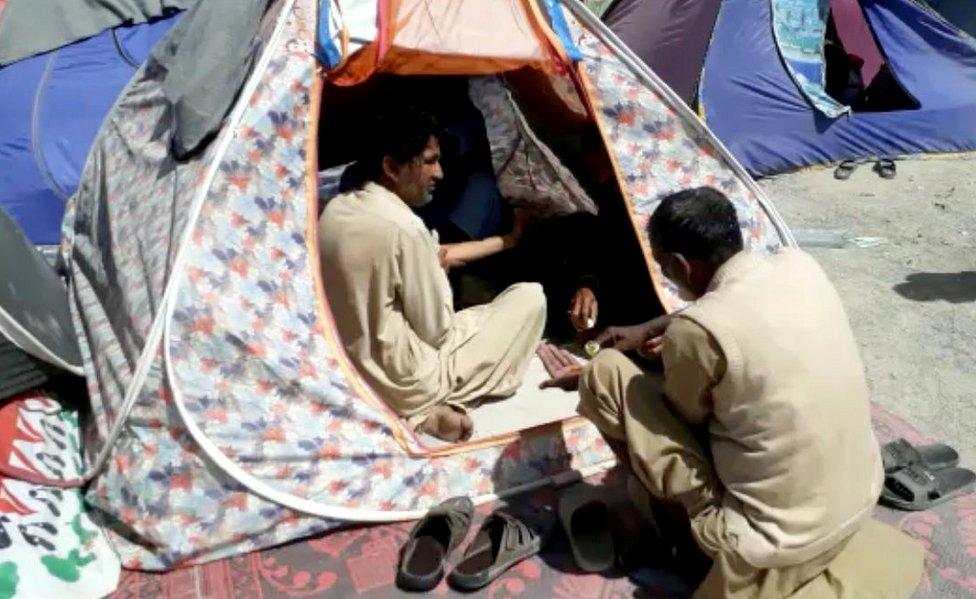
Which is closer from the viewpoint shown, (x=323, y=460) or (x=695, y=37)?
(x=323, y=460)

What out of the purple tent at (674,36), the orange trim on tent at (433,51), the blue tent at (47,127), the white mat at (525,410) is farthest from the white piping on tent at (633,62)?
the blue tent at (47,127)

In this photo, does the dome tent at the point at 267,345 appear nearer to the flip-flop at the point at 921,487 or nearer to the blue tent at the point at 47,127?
the flip-flop at the point at 921,487

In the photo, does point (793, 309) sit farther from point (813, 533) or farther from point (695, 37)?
point (695, 37)

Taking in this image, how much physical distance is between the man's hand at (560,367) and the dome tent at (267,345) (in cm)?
42

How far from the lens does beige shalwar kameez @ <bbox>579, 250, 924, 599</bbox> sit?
2.30 m

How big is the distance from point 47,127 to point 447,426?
108 inches

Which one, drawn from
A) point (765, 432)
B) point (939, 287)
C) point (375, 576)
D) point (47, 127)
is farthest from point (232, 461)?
point (939, 287)

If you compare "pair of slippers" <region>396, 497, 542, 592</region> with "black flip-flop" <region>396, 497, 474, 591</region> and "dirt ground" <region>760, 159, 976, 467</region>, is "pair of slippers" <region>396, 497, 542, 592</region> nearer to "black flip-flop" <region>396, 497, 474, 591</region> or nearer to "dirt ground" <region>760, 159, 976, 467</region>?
"black flip-flop" <region>396, 497, 474, 591</region>

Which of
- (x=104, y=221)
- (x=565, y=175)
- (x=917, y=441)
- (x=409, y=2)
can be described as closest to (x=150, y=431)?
(x=104, y=221)

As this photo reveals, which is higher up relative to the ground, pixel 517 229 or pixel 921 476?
pixel 517 229

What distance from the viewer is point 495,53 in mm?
3215

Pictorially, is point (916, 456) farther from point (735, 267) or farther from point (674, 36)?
point (674, 36)

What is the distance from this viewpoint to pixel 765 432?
2.34m

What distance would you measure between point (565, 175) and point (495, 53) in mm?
920
